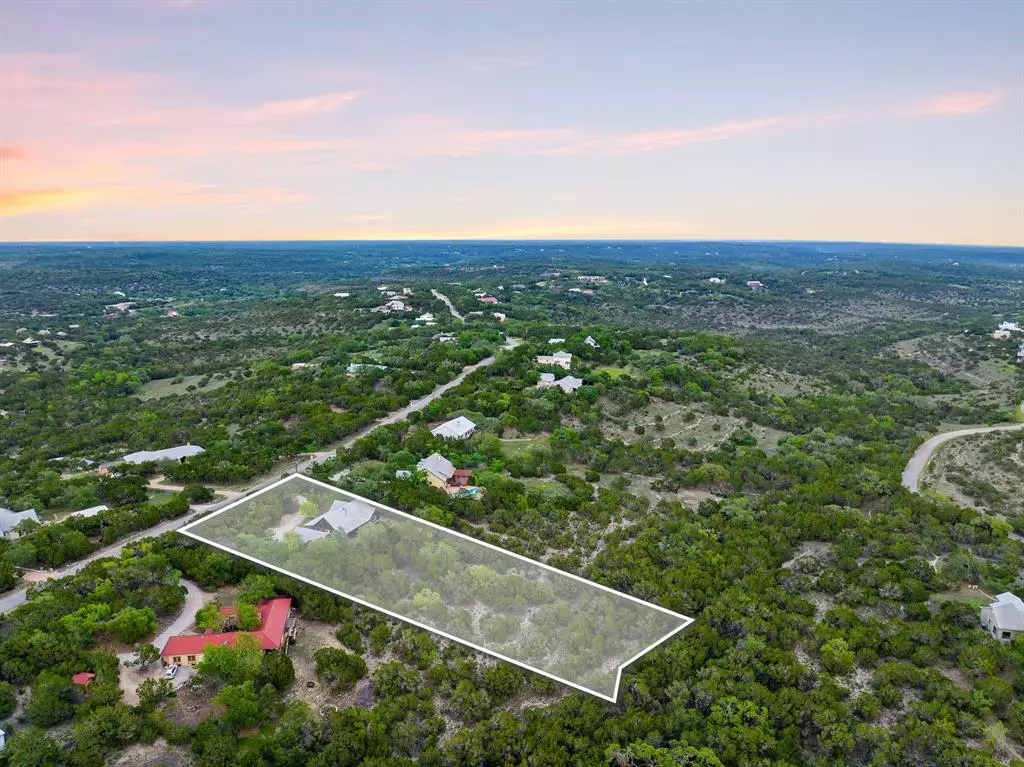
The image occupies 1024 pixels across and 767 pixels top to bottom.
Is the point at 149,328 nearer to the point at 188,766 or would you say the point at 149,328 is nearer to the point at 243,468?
the point at 243,468

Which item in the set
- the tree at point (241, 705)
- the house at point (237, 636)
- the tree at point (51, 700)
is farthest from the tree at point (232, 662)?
the tree at point (51, 700)

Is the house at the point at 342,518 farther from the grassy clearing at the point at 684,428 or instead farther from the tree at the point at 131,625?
the grassy clearing at the point at 684,428

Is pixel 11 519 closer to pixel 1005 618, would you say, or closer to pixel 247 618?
pixel 247 618

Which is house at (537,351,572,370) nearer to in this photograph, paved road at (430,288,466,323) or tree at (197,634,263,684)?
paved road at (430,288,466,323)

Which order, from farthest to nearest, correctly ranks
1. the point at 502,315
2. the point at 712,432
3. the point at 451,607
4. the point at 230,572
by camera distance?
the point at 502,315 → the point at 712,432 → the point at 230,572 → the point at 451,607

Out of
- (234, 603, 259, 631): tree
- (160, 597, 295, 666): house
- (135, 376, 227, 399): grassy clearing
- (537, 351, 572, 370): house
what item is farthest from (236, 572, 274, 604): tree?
(135, 376, 227, 399): grassy clearing

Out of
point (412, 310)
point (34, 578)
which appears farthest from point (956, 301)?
point (34, 578)

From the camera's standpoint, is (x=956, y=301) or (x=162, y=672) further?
(x=956, y=301)
